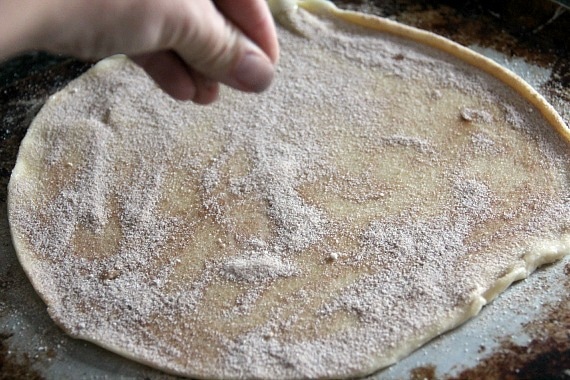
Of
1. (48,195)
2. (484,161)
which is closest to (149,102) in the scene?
(48,195)

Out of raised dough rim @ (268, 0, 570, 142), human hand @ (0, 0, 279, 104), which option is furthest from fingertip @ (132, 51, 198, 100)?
raised dough rim @ (268, 0, 570, 142)

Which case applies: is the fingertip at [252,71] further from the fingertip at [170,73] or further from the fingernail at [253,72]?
the fingertip at [170,73]

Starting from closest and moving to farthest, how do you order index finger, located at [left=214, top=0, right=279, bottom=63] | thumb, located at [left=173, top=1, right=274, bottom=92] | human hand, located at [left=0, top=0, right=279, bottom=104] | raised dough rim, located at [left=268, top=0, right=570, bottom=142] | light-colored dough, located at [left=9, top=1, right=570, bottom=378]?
human hand, located at [left=0, top=0, right=279, bottom=104], thumb, located at [left=173, top=1, right=274, bottom=92], index finger, located at [left=214, top=0, right=279, bottom=63], light-colored dough, located at [left=9, top=1, right=570, bottom=378], raised dough rim, located at [left=268, top=0, right=570, bottom=142]

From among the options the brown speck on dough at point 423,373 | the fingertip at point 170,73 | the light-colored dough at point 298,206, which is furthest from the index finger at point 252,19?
the brown speck on dough at point 423,373

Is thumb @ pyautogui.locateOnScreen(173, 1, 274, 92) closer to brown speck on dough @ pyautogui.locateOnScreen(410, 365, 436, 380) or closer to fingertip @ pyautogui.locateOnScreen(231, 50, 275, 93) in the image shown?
fingertip @ pyautogui.locateOnScreen(231, 50, 275, 93)

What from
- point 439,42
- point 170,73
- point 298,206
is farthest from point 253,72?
point 439,42

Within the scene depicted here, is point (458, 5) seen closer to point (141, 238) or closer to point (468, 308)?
point (468, 308)

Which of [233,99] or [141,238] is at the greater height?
[233,99]
